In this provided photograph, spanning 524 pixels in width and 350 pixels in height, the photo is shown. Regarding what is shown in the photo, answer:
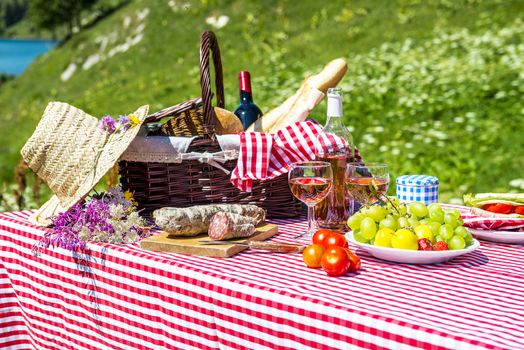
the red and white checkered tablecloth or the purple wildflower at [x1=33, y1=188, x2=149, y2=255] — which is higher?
the purple wildflower at [x1=33, y1=188, x2=149, y2=255]

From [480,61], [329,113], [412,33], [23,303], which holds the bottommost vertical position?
[23,303]

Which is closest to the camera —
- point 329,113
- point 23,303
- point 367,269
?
point 367,269

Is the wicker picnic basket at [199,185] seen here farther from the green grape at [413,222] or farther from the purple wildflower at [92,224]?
the green grape at [413,222]

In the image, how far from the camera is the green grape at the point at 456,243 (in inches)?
85.0

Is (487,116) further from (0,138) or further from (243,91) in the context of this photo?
(0,138)

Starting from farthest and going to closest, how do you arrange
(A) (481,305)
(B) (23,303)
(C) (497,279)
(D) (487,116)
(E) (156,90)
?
(E) (156,90), (D) (487,116), (B) (23,303), (C) (497,279), (A) (481,305)

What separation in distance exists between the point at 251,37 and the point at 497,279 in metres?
16.8

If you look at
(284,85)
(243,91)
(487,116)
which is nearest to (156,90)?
(284,85)

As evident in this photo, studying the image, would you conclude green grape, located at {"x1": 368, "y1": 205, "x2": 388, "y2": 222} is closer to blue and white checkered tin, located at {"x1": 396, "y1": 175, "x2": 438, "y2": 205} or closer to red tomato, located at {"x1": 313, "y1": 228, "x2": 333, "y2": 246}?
red tomato, located at {"x1": 313, "y1": 228, "x2": 333, "y2": 246}

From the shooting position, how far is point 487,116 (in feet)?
28.9

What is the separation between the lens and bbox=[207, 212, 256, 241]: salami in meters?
2.43

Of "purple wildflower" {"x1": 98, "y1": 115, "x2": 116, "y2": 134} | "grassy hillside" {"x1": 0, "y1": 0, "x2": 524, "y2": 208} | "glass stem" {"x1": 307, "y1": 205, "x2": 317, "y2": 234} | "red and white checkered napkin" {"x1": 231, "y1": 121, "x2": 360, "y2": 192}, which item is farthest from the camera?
→ "grassy hillside" {"x1": 0, "y1": 0, "x2": 524, "y2": 208}

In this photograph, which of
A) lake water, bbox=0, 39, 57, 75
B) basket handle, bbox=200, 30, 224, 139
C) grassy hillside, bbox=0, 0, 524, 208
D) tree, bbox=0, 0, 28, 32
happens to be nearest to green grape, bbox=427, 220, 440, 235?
basket handle, bbox=200, 30, 224, 139

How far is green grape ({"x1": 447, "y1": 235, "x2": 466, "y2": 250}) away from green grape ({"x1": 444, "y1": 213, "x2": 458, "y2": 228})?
6cm
